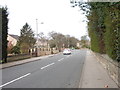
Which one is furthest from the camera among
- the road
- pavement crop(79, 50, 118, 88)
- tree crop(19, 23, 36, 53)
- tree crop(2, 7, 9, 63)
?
tree crop(19, 23, 36, 53)

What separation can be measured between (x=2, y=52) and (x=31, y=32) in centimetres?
6549

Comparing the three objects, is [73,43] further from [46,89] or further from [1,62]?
[46,89]

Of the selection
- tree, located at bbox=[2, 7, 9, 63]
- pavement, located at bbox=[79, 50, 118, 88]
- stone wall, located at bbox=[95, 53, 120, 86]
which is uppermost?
tree, located at bbox=[2, 7, 9, 63]

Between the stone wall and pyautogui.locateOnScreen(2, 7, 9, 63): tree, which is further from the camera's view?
pyautogui.locateOnScreen(2, 7, 9, 63): tree

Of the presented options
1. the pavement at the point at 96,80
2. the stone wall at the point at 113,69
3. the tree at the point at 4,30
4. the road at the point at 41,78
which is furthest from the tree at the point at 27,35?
the stone wall at the point at 113,69

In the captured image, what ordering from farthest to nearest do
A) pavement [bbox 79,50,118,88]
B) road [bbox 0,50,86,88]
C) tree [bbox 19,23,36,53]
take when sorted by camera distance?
tree [bbox 19,23,36,53] → road [bbox 0,50,86,88] → pavement [bbox 79,50,118,88]

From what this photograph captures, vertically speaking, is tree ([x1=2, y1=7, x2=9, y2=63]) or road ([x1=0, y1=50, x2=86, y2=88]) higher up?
tree ([x1=2, y1=7, x2=9, y2=63])

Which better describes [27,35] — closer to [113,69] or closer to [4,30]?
[4,30]

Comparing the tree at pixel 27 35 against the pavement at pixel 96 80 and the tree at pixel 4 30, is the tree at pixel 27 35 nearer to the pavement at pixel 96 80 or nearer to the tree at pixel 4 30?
the tree at pixel 4 30

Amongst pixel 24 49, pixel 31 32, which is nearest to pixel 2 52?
pixel 24 49

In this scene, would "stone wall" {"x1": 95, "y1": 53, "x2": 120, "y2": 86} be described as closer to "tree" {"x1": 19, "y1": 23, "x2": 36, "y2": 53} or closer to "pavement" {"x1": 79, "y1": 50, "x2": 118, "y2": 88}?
"pavement" {"x1": 79, "y1": 50, "x2": 118, "y2": 88}

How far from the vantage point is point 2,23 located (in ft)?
92.0

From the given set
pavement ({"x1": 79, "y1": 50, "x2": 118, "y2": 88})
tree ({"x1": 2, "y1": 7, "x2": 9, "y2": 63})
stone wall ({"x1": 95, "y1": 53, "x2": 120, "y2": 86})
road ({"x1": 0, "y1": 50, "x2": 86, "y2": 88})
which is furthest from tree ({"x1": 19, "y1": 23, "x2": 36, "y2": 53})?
stone wall ({"x1": 95, "y1": 53, "x2": 120, "y2": 86})

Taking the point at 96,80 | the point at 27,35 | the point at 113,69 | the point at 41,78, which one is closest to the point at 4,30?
the point at 41,78
